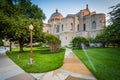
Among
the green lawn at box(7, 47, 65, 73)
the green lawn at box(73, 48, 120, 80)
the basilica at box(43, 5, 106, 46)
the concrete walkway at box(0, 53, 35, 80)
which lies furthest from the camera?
the basilica at box(43, 5, 106, 46)

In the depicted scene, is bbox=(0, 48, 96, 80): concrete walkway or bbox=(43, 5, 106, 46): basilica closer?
bbox=(0, 48, 96, 80): concrete walkway

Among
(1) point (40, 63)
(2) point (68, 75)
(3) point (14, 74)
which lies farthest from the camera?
(1) point (40, 63)

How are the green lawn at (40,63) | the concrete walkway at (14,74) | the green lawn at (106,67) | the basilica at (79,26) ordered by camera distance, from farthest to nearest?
the basilica at (79,26), the green lawn at (40,63), the green lawn at (106,67), the concrete walkway at (14,74)

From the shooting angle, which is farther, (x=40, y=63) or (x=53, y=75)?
(x=40, y=63)

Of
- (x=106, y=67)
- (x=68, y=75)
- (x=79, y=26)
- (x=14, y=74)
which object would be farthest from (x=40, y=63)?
(x=79, y=26)

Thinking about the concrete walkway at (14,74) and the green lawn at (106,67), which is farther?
the green lawn at (106,67)

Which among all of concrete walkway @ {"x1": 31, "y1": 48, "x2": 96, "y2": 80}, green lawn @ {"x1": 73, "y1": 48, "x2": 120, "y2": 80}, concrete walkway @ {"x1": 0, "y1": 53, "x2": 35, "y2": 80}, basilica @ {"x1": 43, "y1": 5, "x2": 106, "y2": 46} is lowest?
concrete walkway @ {"x1": 31, "y1": 48, "x2": 96, "y2": 80}

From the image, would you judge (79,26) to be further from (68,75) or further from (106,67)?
(68,75)

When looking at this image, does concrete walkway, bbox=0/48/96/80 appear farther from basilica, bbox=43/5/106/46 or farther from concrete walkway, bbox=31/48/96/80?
basilica, bbox=43/5/106/46

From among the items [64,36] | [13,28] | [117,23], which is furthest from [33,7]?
[64,36]

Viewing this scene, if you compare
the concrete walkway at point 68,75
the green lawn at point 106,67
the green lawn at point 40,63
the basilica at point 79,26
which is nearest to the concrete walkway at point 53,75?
the concrete walkway at point 68,75

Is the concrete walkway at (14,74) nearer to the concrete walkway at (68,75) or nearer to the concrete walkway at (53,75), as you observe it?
the concrete walkway at (53,75)

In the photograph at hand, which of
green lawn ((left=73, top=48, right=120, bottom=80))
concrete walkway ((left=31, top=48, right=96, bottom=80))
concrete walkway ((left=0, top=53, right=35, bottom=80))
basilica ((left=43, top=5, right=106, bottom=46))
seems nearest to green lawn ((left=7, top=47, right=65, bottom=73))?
concrete walkway ((left=0, top=53, right=35, bottom=80))

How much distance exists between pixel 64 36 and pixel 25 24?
1325 inches
